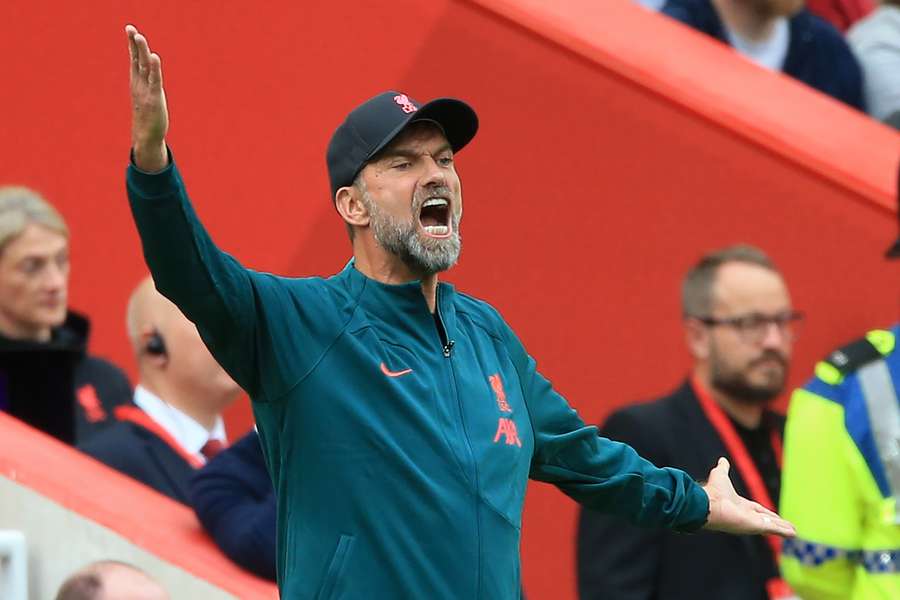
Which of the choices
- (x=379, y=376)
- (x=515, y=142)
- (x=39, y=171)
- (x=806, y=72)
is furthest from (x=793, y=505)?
(x=39, y=171)

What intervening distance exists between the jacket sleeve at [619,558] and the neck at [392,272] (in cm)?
181

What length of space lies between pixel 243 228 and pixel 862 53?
2448 mm

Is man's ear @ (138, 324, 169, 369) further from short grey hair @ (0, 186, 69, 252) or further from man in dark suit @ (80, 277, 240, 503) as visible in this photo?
short grey hair @ (0, 186, 69, 252)

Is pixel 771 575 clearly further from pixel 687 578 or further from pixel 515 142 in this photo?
pixel 515 142

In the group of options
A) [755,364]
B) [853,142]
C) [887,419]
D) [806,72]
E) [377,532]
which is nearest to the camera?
[377,532]

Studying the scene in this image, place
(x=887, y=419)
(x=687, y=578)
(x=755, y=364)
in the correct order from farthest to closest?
(x=755, y=364), (x=687, y=578), (x=887, y=419)

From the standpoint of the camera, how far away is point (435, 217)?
4125 mm

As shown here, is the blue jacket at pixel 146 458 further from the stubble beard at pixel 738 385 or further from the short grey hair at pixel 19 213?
the stubble beard at pixel 738 385

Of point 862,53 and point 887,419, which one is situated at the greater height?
point 862,53

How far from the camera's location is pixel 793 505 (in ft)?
17.4

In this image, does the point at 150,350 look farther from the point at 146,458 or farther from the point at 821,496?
the point at 821,496

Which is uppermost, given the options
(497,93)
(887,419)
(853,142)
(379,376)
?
(853,142)

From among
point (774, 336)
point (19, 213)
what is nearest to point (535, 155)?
point (774, 336)

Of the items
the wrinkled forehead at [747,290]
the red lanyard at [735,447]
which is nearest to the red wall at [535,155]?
the wrinkled forehead at [747,290]
